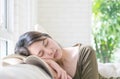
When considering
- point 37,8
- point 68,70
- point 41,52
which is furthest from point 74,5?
point 41,52

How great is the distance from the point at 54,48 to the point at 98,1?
2701mm

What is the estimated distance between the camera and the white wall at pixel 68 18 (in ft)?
12.2

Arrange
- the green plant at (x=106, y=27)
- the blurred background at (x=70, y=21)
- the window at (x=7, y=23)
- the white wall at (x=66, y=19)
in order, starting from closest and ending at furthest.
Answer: the window at (x=7, y=23), the blurred background at (x=70, y=21), the white wall at (x=66, y=19), the green plant at (x=106, y=27)

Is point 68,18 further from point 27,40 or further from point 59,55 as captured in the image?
point 27,40

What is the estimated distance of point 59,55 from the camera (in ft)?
5.49

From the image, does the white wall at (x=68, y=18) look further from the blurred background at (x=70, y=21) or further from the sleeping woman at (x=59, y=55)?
the sleeping woman at (x=59, y=55)

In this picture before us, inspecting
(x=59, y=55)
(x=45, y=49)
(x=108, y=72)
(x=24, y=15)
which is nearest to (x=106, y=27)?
(x=24, y=15)

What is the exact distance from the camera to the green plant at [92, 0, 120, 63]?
4.09 metres

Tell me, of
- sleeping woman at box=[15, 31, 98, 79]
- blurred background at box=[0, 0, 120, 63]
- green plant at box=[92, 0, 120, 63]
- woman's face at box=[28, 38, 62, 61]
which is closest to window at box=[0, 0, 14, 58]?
blurred background at box=[0, 0, 120, 63]

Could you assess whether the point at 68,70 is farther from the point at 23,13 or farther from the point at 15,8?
the point at 23,13

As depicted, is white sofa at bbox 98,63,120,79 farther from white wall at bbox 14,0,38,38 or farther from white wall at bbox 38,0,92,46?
white wall at bbox 38,0,92,46

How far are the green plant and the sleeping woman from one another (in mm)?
2236

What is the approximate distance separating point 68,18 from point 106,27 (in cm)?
72

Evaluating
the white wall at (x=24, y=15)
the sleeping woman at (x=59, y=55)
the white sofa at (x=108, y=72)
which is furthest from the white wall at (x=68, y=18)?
the sleeping woman at (x=59, y=55)
